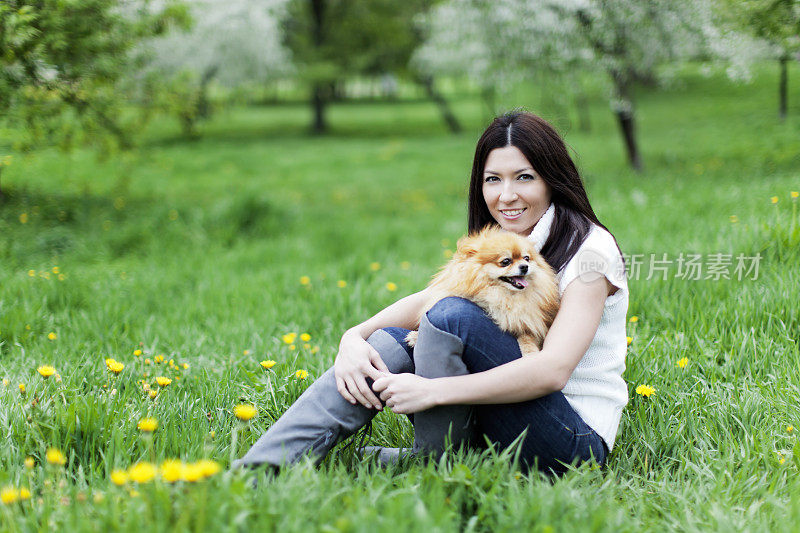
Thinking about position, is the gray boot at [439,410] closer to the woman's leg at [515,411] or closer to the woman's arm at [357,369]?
the woman's leg at [515,411]

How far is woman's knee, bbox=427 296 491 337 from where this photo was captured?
80.1 inches

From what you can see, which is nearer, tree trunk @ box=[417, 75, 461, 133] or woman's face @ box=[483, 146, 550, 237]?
woman's face @ box=[483, 146, 550, 237]

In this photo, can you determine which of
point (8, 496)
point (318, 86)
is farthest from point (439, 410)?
point (318, 86)

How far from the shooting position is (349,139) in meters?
20.3

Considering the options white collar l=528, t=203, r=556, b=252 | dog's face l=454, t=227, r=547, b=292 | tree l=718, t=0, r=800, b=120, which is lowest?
dog's face l=454, t=227, r=547, b=292

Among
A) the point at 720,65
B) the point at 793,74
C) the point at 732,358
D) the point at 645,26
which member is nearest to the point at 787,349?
the point at 732,358

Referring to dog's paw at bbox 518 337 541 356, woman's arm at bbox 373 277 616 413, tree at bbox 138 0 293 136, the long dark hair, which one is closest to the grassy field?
woman's arm at bbox 373 277 616 413

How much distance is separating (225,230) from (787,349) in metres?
5.26

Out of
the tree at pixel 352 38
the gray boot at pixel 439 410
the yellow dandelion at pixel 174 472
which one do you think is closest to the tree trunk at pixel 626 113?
the gray boot at pixel 439 410

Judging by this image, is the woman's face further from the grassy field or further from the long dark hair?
the grassy field

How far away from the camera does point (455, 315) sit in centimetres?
204

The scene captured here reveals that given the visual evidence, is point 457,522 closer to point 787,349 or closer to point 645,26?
point 787,349

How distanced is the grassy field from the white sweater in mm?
220

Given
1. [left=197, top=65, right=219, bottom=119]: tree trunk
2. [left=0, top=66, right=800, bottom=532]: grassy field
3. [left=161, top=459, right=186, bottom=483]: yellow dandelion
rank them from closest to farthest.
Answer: [left=161, top=459, right=186, bottom=483]: yellow dandelion → [left=0, top=66, right=800, bottom=532]: grassy field → [left=197, top=65, right=219, bottom=119]: tree trunk
